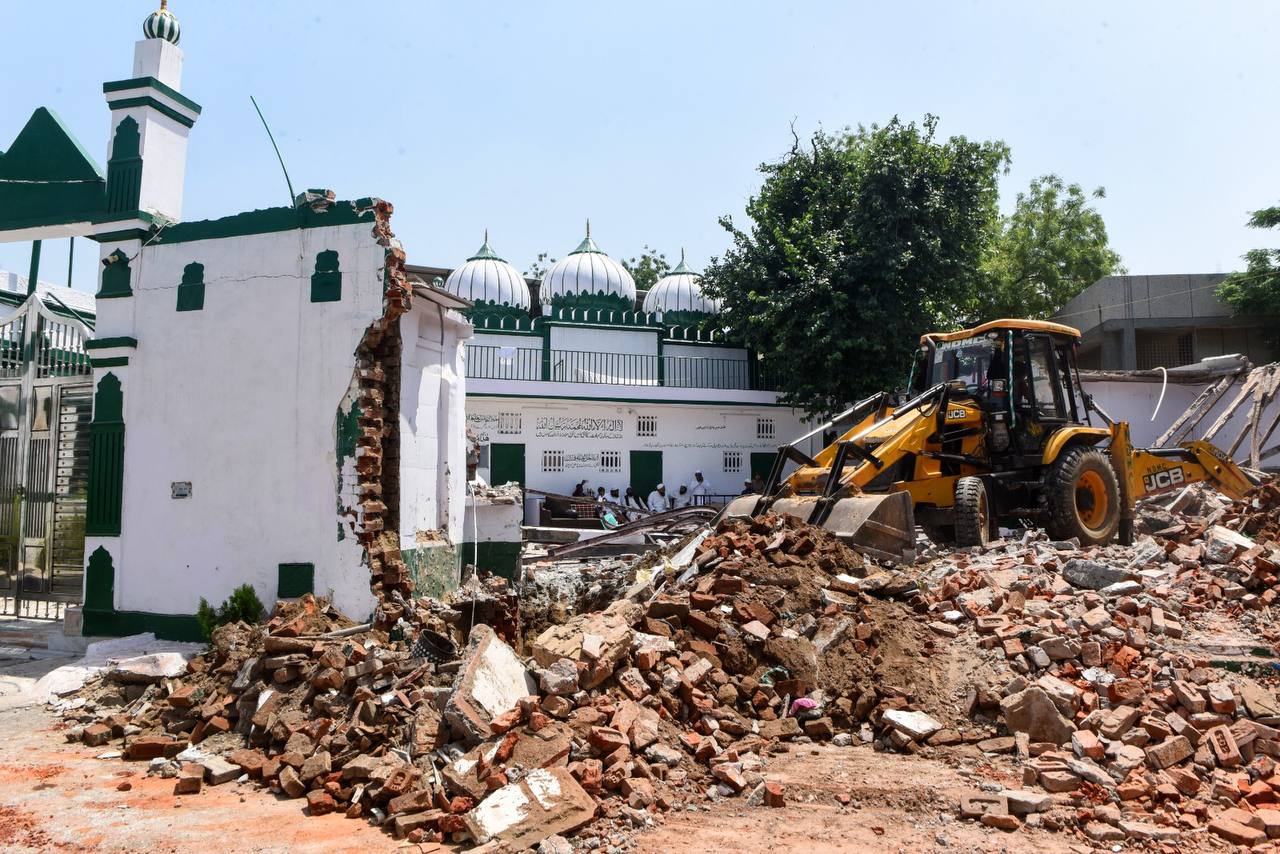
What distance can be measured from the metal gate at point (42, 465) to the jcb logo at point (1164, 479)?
12.7m

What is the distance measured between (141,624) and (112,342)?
255cm

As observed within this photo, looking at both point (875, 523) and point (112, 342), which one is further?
point (875, 523)

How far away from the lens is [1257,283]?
24.0m

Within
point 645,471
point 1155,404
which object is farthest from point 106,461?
point 1155,404

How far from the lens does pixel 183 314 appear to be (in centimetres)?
812

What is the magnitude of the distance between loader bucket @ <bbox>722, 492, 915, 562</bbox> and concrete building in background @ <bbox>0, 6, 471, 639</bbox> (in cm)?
371

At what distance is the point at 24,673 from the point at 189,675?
213 cm

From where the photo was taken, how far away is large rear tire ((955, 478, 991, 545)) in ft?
31.1

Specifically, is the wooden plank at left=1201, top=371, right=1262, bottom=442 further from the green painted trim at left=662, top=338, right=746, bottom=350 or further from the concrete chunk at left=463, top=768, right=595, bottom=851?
the concrete chunk at left=463, top=768, right=595, bottom=851

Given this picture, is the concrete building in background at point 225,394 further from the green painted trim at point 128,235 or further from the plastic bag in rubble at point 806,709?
the plastic bag in rubble at point 806,709

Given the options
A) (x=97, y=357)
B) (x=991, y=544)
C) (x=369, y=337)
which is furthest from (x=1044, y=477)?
(x=97, y=357)

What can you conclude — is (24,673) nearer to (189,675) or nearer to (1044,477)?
(189,675)

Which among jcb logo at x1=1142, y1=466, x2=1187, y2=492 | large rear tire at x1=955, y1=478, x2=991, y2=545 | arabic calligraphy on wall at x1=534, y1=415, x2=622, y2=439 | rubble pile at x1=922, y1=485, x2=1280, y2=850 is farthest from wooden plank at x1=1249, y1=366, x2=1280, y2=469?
arabic calligraphy on wall at x1=534, y1=415, x2=622, y2=439

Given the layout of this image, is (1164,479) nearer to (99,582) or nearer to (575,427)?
(575,427)
